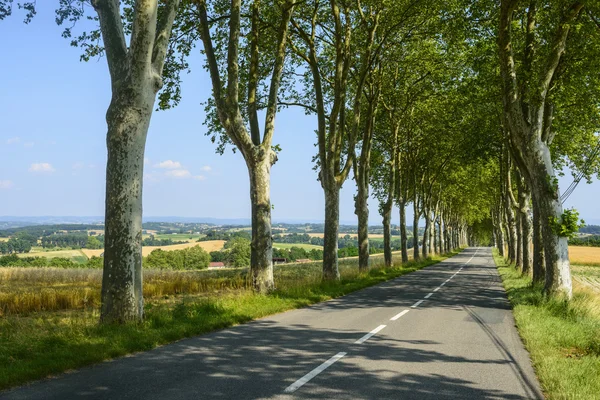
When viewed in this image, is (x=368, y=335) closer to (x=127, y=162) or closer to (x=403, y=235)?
(x=127, y=162)

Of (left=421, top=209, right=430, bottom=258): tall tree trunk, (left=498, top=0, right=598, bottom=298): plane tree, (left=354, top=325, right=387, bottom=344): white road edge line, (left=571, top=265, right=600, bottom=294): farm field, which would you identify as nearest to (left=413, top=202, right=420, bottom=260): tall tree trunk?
(left=421, top=209, right=430, bottom=258): tall tree trunk

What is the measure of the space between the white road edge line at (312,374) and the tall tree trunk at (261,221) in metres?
7.61

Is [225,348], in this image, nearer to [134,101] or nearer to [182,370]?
[182,370]

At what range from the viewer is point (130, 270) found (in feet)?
30.1

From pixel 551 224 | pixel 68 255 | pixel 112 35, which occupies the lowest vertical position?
pixel 68 255

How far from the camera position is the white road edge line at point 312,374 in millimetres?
5664

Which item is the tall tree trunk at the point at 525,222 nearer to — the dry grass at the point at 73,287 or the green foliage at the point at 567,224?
the dry grass at the point at 73,287

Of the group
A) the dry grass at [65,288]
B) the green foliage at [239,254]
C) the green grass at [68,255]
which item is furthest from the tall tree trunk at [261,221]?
the green foliage at [239,254]

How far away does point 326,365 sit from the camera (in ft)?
22.4

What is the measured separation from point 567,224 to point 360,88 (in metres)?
11.5

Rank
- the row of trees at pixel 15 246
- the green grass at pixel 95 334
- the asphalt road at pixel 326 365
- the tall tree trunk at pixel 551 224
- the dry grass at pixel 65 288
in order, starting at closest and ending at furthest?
the asphalt road at pixel 326 365, the green grass at pixel 95 334, the dry grass at pixel 65 288, the tall tree trunk at pixel 551 224, the row of trees at pixel 15 246

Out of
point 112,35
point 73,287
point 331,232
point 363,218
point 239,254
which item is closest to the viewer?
point 112,35

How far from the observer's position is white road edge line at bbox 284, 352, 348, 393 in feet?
18.6

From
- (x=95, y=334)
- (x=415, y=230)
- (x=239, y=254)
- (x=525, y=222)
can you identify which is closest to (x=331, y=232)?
(x=525, y=222)
